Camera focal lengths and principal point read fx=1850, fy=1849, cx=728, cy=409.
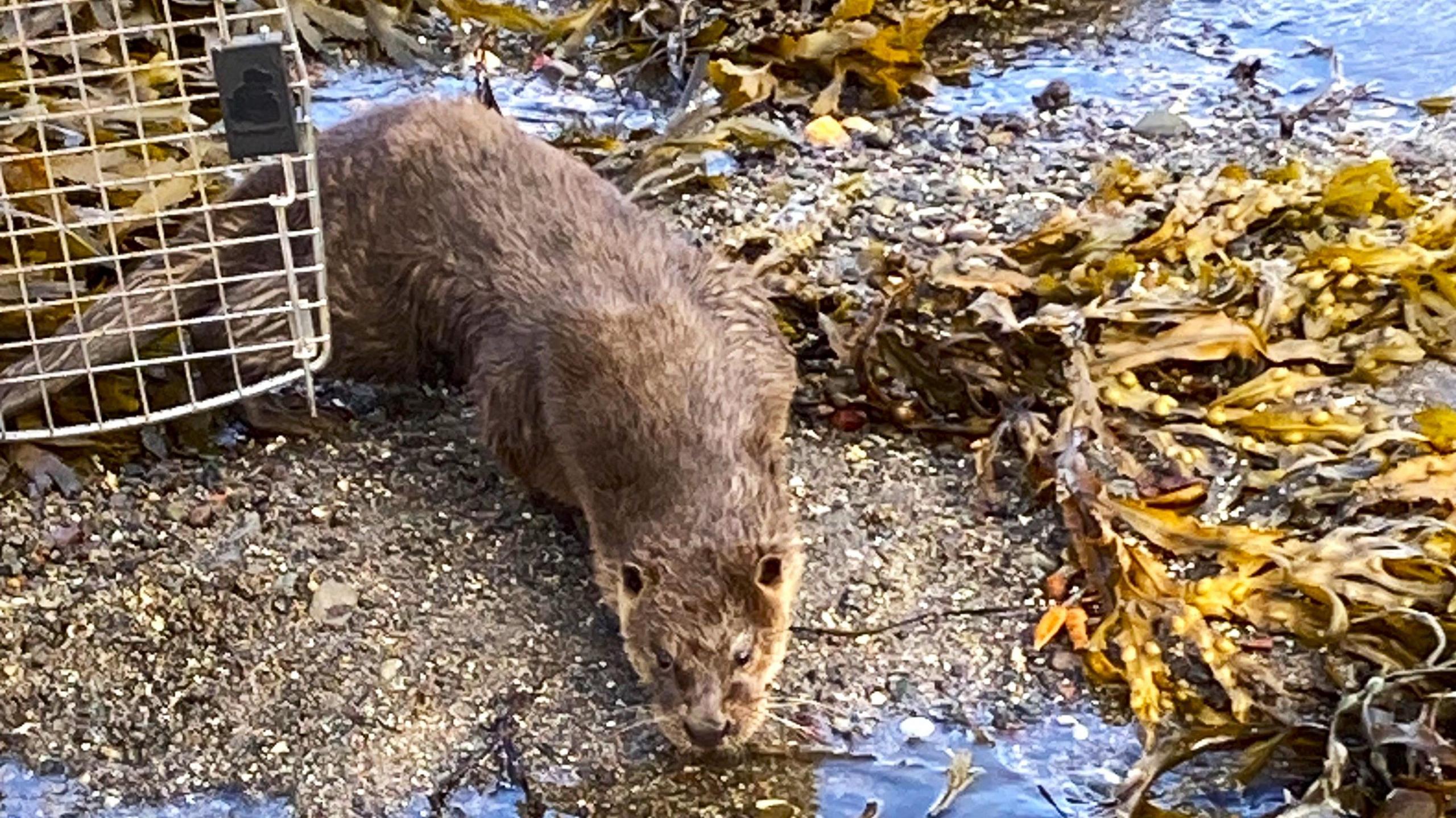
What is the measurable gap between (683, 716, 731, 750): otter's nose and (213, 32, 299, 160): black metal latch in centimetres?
122

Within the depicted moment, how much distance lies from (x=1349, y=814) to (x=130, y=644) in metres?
2.05

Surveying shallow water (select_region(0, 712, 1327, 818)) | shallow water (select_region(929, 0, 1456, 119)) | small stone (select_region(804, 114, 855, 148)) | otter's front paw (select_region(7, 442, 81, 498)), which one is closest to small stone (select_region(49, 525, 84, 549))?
otter's front paw (select_region(7, 442, 81, 498))

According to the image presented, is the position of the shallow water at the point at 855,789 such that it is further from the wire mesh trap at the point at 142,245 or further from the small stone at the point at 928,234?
the small stone at the point at 928,234

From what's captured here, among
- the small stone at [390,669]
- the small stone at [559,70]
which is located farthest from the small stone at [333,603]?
the small stone at [559,70]

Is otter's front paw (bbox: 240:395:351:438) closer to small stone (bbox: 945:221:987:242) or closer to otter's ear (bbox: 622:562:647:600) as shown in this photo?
otter's ear (bbox: 622:562:647:600)

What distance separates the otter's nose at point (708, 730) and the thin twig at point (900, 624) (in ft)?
1.13

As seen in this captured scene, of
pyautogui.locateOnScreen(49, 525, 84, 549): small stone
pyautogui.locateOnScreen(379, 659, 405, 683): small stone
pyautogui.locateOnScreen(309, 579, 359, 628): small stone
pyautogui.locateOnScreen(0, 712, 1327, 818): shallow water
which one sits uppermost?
pyautogui.locateOnScreen(49, 525, 84, 549): small stone

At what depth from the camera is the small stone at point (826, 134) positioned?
4805 millimetres

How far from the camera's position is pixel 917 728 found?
3.06 meters

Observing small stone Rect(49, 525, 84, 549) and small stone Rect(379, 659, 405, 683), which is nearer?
small stone Rect(379, 659, 405, 683)

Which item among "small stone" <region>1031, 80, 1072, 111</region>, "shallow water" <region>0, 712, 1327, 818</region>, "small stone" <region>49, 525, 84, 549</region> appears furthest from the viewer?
"small stone" <region>1031, 80, 1072, 111</region>

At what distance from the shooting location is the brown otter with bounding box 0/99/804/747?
3.04m

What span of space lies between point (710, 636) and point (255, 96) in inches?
47.4

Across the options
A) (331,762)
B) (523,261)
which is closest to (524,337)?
(523,261)
